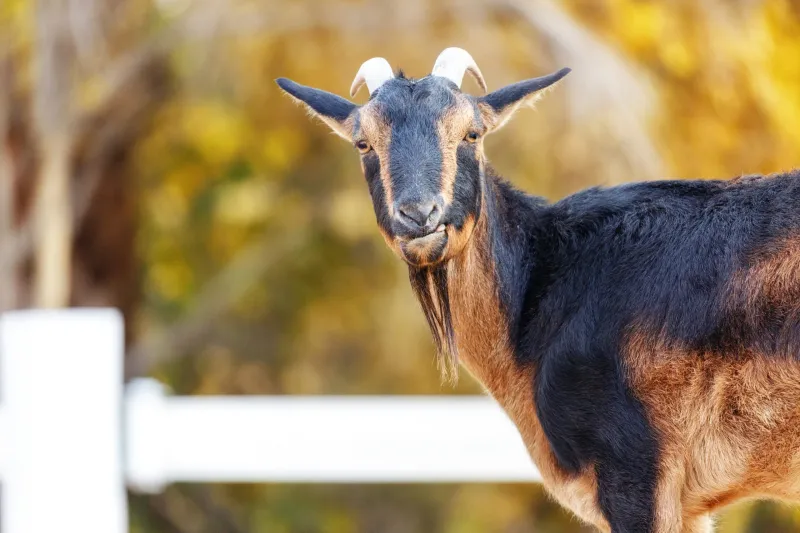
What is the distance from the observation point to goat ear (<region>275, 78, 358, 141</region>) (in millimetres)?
4160

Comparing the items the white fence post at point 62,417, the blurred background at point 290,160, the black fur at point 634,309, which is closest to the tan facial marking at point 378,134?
the black fur at point 634,309

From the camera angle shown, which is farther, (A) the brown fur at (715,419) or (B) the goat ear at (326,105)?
(B) the goat ear at (326,105)

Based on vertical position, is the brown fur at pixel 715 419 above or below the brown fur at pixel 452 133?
below

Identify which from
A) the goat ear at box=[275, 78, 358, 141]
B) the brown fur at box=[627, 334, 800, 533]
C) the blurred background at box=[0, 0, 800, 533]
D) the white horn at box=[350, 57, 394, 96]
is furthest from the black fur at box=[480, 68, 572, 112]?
the blurred background at box=[0, 0, 800, 533]

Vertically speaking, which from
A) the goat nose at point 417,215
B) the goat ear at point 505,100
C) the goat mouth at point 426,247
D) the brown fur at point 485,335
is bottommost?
the brown fur at point 485,335

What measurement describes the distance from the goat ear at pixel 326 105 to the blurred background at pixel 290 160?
13.9 ft

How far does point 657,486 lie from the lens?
3.60 meters

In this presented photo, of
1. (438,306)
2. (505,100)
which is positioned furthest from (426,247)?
(505,100)

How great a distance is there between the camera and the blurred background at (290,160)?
29.2 feet

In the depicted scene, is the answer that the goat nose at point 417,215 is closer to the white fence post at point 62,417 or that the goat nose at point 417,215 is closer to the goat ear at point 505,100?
the goat ear at point 505,100

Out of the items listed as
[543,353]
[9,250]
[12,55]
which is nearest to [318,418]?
[543,353]

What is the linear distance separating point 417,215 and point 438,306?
56 centimetres

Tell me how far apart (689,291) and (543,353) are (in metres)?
0.57

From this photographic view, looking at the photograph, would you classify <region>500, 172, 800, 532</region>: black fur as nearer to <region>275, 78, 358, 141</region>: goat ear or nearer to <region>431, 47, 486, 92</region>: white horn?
<region>431, 47, 486, 92</region>: white horn
